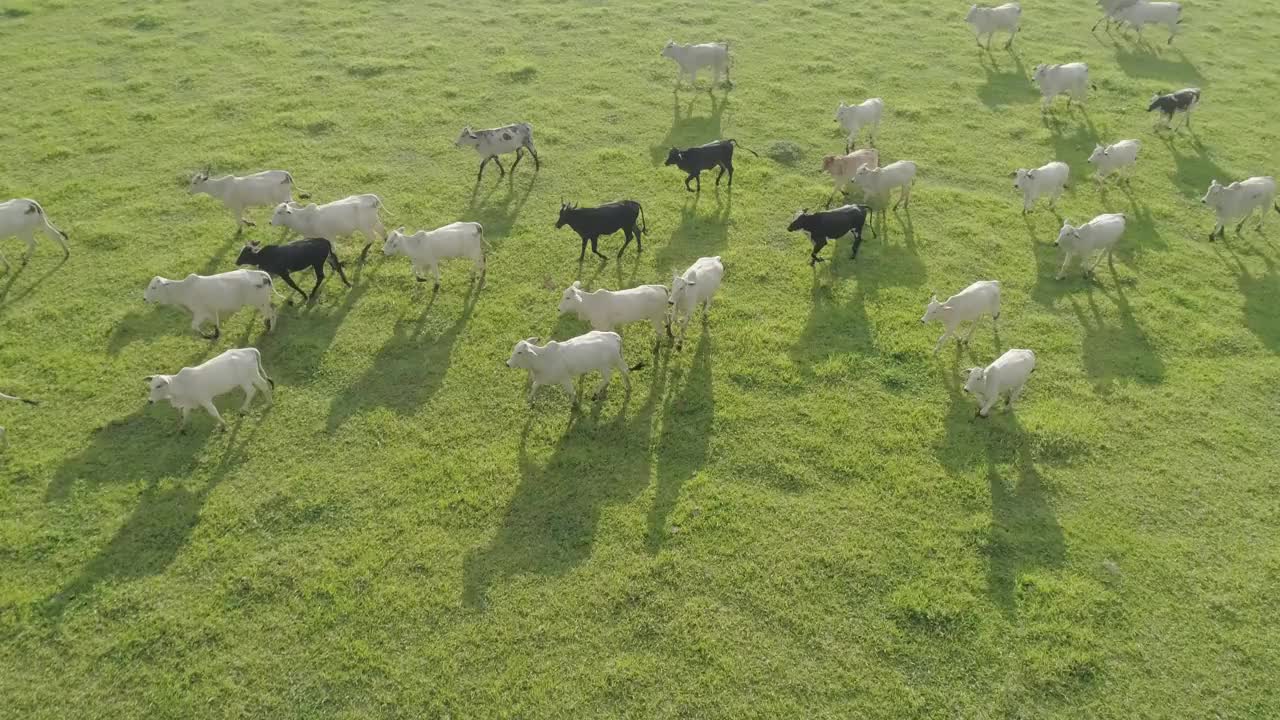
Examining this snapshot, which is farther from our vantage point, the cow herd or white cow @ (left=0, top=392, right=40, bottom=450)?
the cow herd

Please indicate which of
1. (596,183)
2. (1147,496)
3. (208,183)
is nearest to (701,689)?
(1147,496)

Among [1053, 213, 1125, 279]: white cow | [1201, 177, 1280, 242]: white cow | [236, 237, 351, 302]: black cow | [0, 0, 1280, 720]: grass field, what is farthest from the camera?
[1201, 177, 1280, 242]: white cow

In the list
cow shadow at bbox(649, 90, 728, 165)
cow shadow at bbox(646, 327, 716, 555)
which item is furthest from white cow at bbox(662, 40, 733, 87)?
cow shadow at bbox(646, 327, 716, 555)

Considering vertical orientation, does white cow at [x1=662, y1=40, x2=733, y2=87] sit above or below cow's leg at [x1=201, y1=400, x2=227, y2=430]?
above

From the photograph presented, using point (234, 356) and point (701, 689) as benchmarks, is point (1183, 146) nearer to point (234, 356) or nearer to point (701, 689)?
point (701, 689)

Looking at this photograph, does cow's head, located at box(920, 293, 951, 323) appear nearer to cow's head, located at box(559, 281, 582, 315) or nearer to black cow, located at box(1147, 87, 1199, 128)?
cow's head, located at box(559, 281, 582, 315)

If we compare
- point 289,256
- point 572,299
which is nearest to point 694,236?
point 572,299
